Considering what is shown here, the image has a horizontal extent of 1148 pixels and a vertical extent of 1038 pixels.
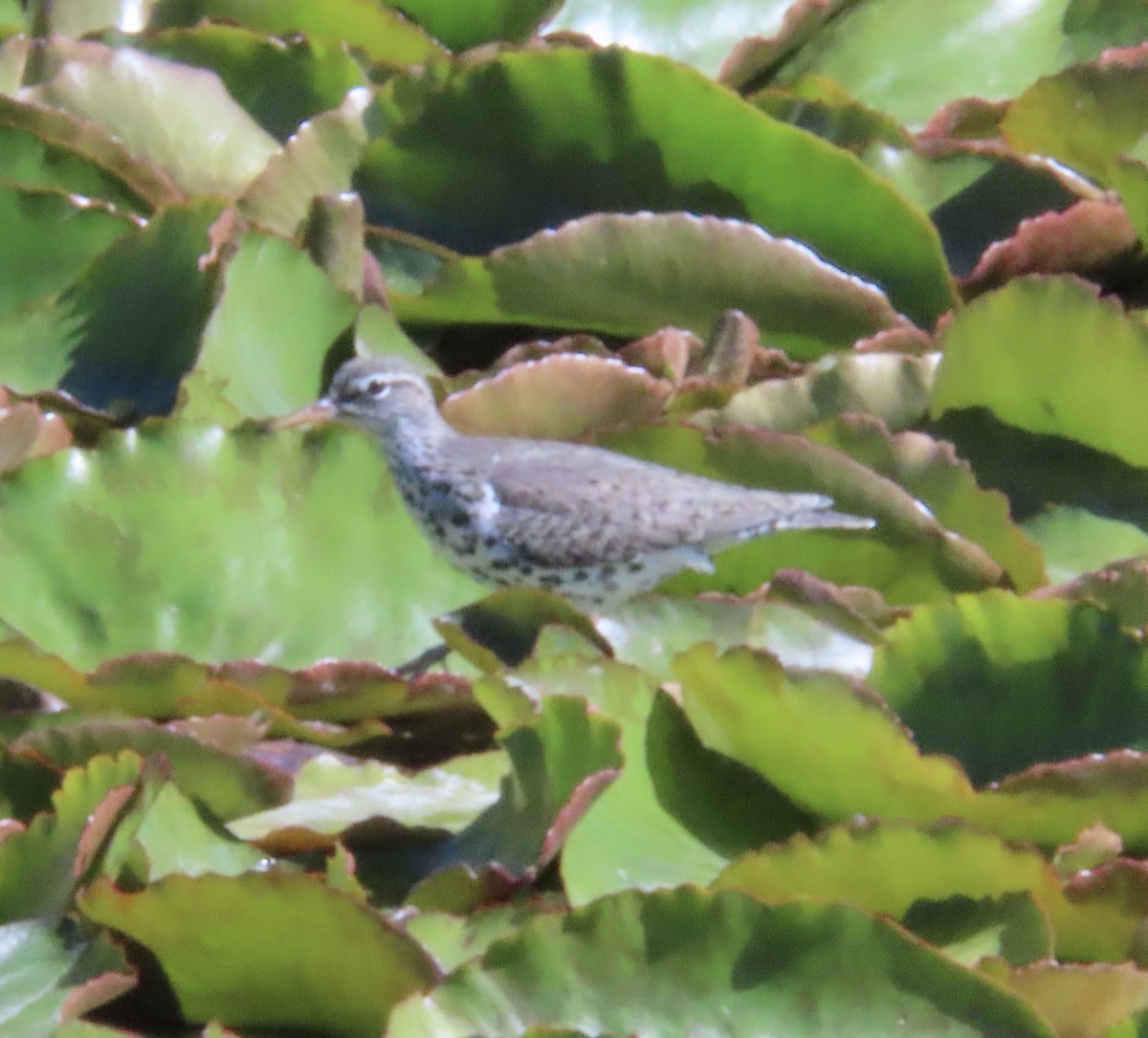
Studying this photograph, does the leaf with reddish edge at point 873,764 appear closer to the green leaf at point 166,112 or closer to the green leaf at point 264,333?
the green leaf at point 264,333

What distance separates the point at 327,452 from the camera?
10.4 feet

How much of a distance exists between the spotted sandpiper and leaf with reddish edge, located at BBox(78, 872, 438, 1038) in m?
1.19

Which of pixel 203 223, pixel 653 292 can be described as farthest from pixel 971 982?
pixel 203 223

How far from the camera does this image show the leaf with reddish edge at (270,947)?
2.19 m

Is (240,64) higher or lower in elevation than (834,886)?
higher

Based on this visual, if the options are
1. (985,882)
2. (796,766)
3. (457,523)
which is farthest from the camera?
(457,523)

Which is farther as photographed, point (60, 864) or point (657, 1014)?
point (60, 864)

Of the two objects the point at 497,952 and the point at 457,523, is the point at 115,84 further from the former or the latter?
the point at 497,952

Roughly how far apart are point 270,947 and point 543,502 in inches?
69.3

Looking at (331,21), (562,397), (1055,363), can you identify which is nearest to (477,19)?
(331,21)

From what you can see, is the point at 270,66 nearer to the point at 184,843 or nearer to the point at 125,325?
the point at 125,325

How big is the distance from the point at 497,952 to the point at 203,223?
173cm

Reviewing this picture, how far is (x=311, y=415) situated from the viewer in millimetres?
3525

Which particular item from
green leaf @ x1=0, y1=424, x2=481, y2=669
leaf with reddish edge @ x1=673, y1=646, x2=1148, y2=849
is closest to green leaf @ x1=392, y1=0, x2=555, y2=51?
green leaf @ x1=0, y1=424, x2=481, y2=669
